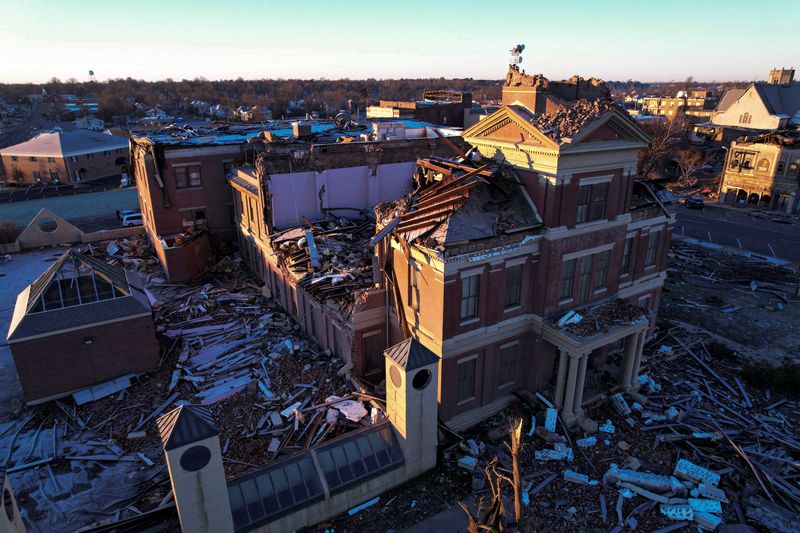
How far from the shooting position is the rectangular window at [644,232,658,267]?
23.7 m

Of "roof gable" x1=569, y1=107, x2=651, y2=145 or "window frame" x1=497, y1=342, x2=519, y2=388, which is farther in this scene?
"window frame" x1=497, y1=342, x2=519, y2=388

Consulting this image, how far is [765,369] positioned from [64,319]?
1221 inches

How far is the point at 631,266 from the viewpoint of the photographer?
23.0m

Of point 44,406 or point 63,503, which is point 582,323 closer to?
point 63,503

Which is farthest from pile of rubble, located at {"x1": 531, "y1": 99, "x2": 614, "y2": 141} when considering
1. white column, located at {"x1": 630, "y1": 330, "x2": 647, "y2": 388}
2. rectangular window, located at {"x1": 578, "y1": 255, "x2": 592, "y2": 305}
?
white column, located at {"x1": 630, "y1": 330, "x2": 647, "y2": 388}

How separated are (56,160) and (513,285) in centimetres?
7451

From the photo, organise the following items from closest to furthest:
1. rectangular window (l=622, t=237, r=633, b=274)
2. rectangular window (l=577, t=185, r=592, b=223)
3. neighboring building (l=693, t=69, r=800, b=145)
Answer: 1. rectangular window (l=577, t=185, r=592, b=223)
2. rectangular window (l=622, t=237, r=633, b=274)
3. neighboring building (l=693, t=69, r=800, b=145)

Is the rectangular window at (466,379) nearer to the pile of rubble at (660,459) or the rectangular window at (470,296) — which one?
the pile of rubble at (660,459)

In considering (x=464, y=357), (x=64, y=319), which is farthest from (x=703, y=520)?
(x=64, y=319)

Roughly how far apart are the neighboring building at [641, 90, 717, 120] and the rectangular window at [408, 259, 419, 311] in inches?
4323

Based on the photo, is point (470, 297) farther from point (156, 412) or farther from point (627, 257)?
point (156, 412)

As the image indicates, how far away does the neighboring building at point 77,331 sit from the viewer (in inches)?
766

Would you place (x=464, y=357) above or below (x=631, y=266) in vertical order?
below

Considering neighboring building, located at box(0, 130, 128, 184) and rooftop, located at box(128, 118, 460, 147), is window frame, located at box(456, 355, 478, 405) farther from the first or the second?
neighboring building, located at box(0, 130, 128, 184)
